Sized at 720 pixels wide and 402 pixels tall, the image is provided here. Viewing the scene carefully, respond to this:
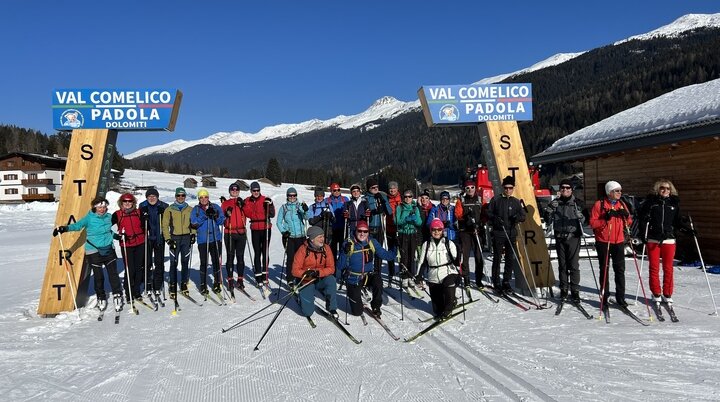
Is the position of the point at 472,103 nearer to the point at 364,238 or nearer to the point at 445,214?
the point at 445,214

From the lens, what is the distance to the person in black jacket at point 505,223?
7363 mm

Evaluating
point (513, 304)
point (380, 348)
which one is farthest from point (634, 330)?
point (380, 348)

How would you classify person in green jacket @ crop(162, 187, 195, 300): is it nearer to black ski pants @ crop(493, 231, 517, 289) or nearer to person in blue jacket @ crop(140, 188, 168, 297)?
person in blue jacket @ crop(140, 188, 168, 297)

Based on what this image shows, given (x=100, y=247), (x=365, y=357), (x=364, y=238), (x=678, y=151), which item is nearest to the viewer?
(x=365, y=357)

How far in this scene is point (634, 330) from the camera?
5.49m

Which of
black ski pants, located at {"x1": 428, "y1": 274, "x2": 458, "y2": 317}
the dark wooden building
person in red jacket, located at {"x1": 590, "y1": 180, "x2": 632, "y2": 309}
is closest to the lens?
black ski pants, located at {"x1": 428, "y1": 274, "x2": 458, "y2": 317}

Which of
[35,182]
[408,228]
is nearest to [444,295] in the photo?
[408,228]

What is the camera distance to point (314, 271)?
6379mm

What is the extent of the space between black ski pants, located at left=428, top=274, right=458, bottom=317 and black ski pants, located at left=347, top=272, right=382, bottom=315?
0.78 m

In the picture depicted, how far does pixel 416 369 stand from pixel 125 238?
5.34m

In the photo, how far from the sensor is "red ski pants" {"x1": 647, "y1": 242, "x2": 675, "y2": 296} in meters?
6.21

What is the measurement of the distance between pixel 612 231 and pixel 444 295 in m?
2.61

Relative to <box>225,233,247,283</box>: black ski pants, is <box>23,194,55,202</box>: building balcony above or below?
above

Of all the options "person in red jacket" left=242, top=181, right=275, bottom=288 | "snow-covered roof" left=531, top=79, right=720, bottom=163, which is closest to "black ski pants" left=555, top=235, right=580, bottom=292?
"person in red jacket" left=242, top=181, right=275, bottom=288
